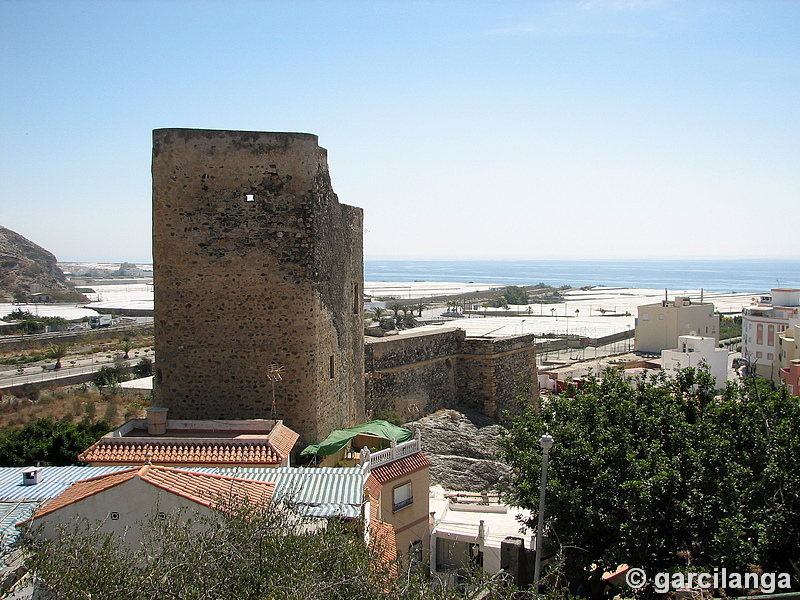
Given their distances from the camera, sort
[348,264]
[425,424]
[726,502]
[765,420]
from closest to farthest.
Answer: [726,502]
[765,420]
[348,264]
[425,424]

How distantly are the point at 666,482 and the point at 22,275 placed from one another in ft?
359

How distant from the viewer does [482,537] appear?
1280cm

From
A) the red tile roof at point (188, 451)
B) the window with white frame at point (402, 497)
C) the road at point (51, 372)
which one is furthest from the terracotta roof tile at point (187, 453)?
the road at point (51, 372)

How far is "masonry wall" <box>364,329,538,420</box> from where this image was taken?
57.6 feet

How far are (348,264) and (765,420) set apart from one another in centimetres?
823

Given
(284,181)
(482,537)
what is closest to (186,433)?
(284,181)

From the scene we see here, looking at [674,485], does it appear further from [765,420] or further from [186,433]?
[186,433]

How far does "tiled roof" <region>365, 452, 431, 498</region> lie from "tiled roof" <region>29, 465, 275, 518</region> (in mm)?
2791

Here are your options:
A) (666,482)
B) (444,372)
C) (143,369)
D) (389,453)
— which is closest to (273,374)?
(389,453)

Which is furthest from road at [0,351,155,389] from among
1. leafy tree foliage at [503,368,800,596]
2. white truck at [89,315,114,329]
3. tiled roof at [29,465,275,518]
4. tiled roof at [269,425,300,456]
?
leafy tree foliage at [503,368,800,596]

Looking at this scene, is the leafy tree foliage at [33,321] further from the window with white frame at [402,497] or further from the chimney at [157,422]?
the window with white frame at [402,497]

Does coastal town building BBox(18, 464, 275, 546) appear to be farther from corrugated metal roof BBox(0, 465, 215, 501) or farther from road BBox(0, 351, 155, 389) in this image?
road BBox(0, 351, 155, 389)

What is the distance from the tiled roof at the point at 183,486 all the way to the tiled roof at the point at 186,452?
5.42ft

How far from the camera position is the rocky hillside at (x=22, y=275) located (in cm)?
9488
